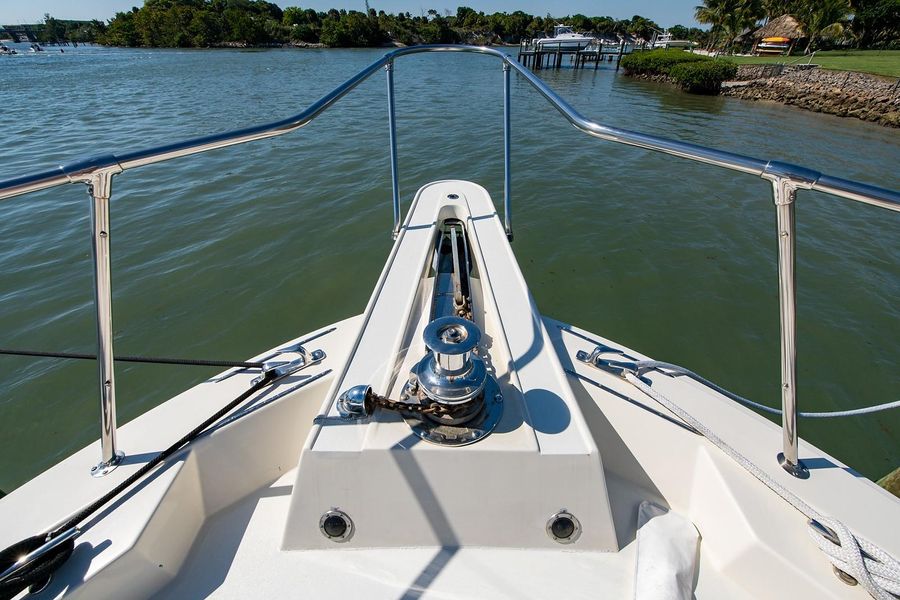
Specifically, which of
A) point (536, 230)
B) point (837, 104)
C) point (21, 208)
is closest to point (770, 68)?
point (837, 104)

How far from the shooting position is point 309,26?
65.5 metres

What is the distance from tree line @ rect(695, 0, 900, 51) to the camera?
2642cm

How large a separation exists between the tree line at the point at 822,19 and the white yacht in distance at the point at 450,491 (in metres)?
37.7

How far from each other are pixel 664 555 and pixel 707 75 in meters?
23.6

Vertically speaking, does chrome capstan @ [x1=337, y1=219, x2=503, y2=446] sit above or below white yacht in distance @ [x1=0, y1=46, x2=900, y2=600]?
above

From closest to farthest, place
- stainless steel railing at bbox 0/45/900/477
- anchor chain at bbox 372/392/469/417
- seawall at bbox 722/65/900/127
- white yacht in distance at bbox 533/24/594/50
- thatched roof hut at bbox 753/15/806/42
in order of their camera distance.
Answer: stainless steel railing at bbox 0/45/900/477 → anchor chain at bbox 372/392/469/417 → seawall at bbox 722/65/900/127 → thatched roof hut at bbox 753/15/806/42 → white yacht in distance at bbox 533/24/594/50

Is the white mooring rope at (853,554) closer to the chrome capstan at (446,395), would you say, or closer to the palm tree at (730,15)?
the chrome capstan at (446,395)

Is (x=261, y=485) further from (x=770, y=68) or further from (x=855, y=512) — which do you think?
(x=770, y=68)

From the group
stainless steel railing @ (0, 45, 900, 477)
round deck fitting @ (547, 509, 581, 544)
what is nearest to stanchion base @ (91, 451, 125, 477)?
stainless steel railing @ (0, 45, 900, 477)

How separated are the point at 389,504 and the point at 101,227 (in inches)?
39.8

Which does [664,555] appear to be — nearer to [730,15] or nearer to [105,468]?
[105,468]

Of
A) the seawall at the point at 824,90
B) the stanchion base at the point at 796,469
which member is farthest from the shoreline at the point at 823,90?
the stanchion base at the point at 796,469

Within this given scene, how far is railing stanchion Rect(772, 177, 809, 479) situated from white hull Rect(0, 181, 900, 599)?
0.23 ft

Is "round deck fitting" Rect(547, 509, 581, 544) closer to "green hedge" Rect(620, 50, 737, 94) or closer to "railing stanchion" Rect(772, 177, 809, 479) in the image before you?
"railing stanchion" Rect(772, 177, 809, 479)
